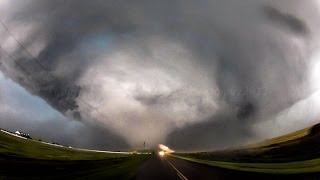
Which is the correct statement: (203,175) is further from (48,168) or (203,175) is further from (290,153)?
(48,168)

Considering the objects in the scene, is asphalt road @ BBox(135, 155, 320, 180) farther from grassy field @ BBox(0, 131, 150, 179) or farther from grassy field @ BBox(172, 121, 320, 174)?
grassy field @ BBox(0, 131, 150, 179)

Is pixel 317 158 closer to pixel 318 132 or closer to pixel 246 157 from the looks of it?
pixel 318 132

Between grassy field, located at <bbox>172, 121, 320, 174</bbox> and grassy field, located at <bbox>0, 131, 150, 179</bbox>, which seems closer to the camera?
grassy field, located at <bbox>0, 131, 150, 179</bbox>

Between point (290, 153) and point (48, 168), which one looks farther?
point (290, 153)

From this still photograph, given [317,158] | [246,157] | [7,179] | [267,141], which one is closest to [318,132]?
[317,158]

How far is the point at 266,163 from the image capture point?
5859 centimetres

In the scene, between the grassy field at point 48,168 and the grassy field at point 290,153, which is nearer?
the grassy field at point 48,168

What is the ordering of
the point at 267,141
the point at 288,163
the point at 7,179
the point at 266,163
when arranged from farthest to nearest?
1. the point at 267,141
2. the point at 266,163
3. the point at 288,163
4. the point at 7,179

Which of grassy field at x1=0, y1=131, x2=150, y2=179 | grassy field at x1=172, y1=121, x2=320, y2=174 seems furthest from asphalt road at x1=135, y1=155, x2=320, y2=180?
grassy field at x1=0, y1=131, x2=150, y2=179

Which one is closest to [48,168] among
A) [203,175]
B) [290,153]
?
[203,175]

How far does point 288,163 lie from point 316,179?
19019 mm

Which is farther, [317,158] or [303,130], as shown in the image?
[303,130]

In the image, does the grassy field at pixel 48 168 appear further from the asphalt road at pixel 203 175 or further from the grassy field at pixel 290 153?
the grassy field at pixel 290 153

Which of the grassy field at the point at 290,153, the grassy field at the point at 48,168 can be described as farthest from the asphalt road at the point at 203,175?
the grassy field at the point at 48,168
